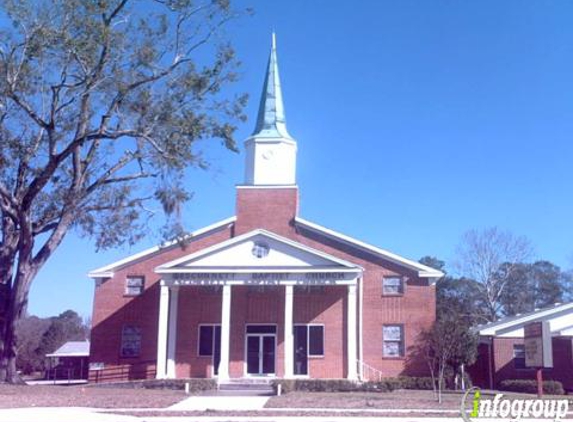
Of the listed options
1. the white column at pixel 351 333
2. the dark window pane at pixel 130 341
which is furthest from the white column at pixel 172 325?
the white column at pixel 351 333

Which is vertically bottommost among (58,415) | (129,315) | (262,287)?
(58,415)

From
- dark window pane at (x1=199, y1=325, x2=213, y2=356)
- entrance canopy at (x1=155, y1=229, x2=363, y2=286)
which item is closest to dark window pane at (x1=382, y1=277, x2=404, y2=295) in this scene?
entrance canopy at (x1=155, y1=229, x2=363, y2=286)

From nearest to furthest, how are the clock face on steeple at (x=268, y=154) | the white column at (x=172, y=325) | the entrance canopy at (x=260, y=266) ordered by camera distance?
the entrance canopy at (x=260, y=266) → the white column at (x=172, y=325) → the clock face on steeple at (x=268, y=154)

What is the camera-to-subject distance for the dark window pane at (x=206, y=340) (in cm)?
3156

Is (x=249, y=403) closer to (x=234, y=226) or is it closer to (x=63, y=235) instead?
(x=63, y=235)

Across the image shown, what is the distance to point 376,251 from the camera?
3183cm

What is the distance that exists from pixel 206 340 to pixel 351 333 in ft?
23.5

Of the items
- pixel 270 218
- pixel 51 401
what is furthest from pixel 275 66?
pixel 51 401

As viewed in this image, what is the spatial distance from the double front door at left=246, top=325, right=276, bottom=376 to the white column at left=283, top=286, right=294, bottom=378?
248cm

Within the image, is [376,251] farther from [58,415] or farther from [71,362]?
[71,362]

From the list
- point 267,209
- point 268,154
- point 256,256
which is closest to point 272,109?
point 268,154

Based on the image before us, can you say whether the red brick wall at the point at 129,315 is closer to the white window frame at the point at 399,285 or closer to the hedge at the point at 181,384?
the hedge at the point at 181,384

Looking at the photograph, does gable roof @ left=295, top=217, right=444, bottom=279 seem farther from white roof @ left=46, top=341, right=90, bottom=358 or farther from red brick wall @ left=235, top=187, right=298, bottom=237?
white roof @ left=46, top=341, right=90, bottom=358

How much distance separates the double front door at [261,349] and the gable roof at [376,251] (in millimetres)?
5221
